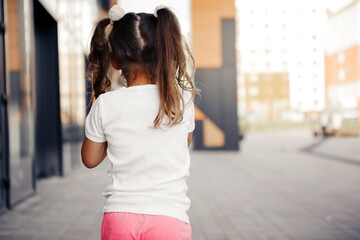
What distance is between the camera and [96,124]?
1.30 metres

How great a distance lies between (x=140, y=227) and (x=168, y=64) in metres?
0.50

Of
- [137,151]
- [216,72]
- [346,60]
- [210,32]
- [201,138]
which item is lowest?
[201,138]

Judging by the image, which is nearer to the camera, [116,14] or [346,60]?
[116,14]

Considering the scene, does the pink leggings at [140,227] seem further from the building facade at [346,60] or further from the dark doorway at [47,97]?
the building facade at [346,60]

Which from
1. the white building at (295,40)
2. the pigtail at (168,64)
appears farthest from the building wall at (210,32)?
the pigtail at (168,64)

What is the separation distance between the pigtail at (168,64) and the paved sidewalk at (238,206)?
2820 mm

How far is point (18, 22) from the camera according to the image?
570cm

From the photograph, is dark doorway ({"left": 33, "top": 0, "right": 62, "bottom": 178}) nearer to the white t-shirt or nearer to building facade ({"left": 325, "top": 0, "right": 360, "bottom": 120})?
the white t-shirt

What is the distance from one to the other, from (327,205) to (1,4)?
4720 mm

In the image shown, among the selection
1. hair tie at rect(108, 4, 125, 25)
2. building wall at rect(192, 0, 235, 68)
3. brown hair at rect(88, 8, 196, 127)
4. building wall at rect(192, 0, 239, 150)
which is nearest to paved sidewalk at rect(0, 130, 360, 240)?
brown hair at rect(88, 8, 196, 127)

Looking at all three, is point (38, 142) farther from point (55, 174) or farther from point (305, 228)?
point (305, 228)

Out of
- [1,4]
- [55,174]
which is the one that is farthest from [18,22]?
[55,174]

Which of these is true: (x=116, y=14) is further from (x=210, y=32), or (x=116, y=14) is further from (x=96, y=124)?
(x=210, y=32)

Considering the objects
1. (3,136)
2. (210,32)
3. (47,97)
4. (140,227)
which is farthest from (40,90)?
(210,32)
